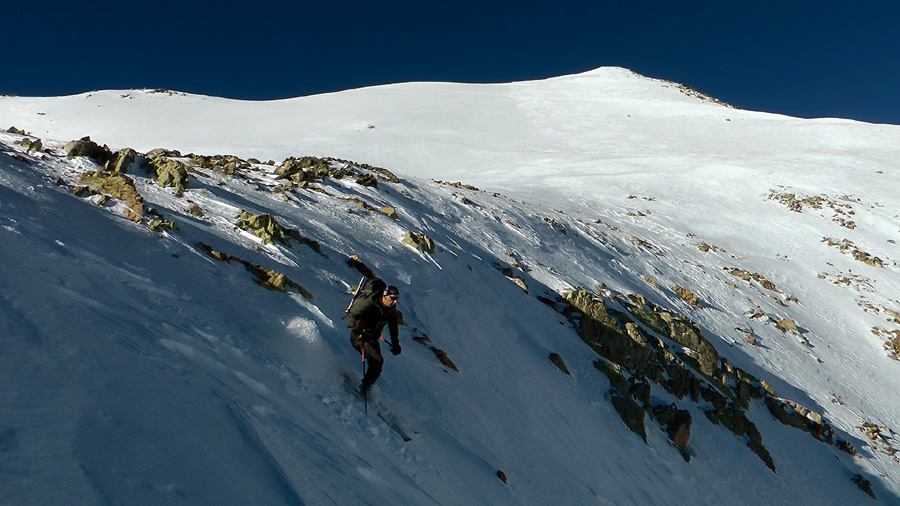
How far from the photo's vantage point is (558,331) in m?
11.4

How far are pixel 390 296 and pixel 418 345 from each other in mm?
2619

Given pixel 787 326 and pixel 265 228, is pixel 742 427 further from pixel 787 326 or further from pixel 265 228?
pixel 265 228

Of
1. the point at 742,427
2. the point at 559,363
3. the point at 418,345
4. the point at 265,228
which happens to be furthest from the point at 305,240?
the point at 742,427

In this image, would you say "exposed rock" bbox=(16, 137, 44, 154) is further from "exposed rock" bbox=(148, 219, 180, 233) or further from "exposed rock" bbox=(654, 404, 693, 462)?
"exposed rock" bbox=(654, 404, 693, 462)

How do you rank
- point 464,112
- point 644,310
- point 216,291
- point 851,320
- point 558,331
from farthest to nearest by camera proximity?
point 464,112 < point 851,320 < point 644,310 < point 558,331 < point 216,291

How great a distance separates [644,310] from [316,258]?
9.90m

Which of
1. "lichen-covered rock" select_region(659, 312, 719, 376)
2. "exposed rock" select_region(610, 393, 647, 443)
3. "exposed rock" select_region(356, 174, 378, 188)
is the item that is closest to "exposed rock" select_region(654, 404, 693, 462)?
"exposed rock" select_region(610, 393, 647, 443)

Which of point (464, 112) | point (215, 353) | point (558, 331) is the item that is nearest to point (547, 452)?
point (558, 331)

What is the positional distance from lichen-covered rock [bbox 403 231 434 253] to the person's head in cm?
570

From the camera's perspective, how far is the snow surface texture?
3.55m

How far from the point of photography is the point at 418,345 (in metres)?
8.10

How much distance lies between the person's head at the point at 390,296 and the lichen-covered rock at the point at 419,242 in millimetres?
5703

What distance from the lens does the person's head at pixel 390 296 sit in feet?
18.7

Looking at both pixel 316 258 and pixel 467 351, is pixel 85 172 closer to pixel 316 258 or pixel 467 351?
pixel 316 258
